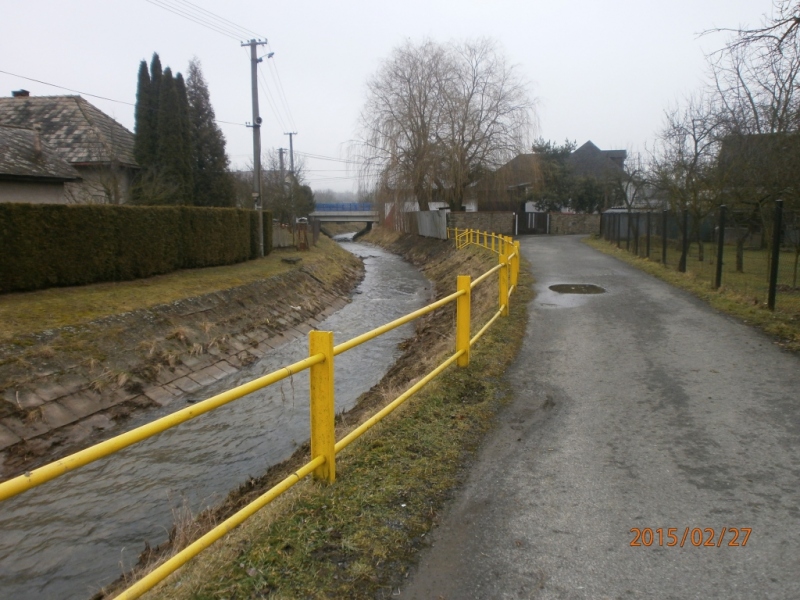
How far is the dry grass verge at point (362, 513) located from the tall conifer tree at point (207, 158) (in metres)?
28.5

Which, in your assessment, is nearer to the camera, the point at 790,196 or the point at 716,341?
the point at 716,341

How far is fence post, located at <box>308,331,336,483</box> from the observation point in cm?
378

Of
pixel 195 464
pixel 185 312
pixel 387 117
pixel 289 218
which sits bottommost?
pixel 195 464

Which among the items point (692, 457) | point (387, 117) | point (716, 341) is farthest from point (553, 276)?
point (387, 117)

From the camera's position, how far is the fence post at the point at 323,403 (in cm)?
378

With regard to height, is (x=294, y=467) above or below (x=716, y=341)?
below

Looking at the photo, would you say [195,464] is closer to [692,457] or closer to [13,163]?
[692,457]

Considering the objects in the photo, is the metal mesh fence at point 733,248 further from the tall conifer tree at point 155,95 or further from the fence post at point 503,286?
the tall conifer tree at point 155,95

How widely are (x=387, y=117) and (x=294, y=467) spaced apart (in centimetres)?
3174

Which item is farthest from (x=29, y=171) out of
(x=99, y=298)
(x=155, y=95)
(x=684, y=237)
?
(x=684, y=237)

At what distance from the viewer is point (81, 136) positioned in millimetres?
24844

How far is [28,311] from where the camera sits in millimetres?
10430

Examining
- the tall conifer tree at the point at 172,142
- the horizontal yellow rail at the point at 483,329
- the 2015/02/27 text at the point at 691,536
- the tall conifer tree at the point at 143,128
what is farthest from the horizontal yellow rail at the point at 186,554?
the tall conifer tree at the point at 143,128

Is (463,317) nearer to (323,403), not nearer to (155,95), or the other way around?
(323,403)
